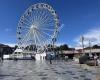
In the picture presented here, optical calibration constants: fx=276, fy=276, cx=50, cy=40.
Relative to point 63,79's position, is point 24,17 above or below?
above

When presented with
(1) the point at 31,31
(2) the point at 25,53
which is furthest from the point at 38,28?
(2) the point at 25,53

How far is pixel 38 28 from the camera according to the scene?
8738 cm

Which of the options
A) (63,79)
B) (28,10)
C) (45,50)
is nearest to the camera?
(63,79)

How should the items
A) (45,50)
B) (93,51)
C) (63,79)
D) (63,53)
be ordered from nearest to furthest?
1. (63,79)
2. (45,50)
3. (93,51)
4. (63,53)

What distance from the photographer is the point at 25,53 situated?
107 m

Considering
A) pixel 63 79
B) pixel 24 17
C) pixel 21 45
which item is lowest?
pixel 63 79

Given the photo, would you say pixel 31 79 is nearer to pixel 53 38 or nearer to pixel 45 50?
pixel 53 38

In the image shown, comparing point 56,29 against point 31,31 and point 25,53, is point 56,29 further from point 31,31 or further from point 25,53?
point 25,53

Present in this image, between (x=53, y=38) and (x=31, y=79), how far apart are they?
65.1 m

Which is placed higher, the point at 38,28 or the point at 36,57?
the point at 38,28

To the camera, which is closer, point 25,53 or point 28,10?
point 28,10

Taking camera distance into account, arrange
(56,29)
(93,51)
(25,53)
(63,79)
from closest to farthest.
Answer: (63,79)
(56,29)
(25,53)
(93,51)

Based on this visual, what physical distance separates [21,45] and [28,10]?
42.4 ft

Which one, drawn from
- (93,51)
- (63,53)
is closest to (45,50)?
(93,51)
